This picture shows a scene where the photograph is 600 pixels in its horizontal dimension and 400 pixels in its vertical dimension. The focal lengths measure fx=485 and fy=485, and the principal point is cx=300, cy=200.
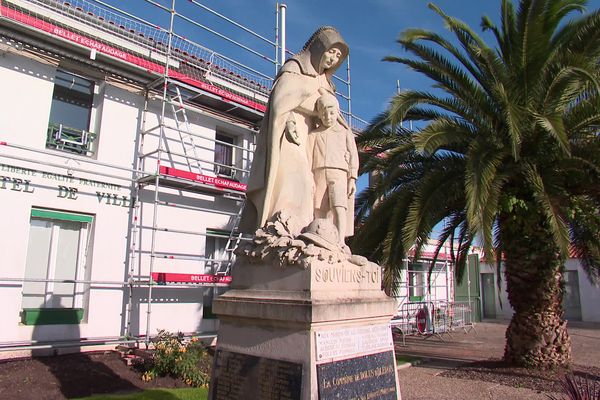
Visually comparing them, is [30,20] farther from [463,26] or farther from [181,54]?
[463,26]

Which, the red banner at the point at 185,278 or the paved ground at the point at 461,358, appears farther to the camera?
the red banner at the point at 185,278

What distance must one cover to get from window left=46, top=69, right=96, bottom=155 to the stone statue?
23.5 feet

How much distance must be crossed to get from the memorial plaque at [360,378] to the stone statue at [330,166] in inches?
43.4

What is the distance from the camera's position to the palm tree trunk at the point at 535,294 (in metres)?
9.43

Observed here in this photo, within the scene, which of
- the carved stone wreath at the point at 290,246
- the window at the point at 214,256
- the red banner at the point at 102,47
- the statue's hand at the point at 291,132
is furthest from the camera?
the window at the point at 214,256

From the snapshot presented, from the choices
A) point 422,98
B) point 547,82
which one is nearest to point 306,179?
point 422,98

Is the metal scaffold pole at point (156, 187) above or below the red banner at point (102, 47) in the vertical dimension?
below

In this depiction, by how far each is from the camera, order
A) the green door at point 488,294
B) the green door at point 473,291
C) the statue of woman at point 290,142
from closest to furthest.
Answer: the statue of woman at point 290,142 → the green door at point 473,291 → the green door at point 488,294

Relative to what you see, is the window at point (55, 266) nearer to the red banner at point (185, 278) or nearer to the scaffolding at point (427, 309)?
the red banner at point (185, 278)

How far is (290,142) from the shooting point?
449 centimetres

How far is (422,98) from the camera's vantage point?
9219 mm

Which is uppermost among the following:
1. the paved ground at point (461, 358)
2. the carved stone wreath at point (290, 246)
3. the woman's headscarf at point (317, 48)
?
the woman's headscarf at point (317, 48)

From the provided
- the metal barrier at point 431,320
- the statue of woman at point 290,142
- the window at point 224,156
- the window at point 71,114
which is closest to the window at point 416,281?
the metal barrier at point 431,320

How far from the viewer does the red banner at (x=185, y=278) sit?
10133 millimetres
